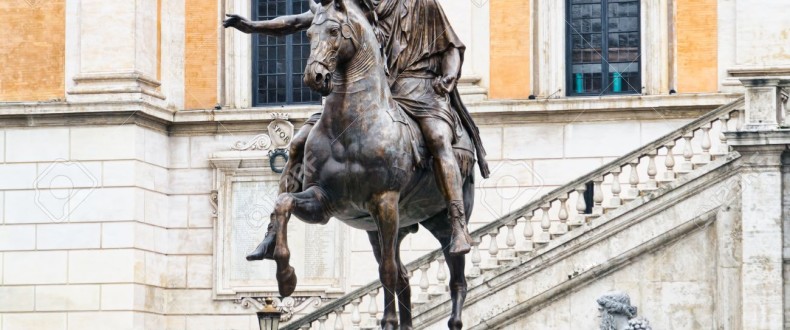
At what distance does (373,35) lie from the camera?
15.0 metres

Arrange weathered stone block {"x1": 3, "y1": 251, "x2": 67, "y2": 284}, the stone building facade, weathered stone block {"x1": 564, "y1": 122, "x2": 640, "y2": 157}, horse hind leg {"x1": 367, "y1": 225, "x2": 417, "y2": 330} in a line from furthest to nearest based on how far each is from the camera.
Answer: weathered stone block {"x1": 3, "y1": 251, "x2": 67, "y2": 284}
the stone building facade
weathered stone block {"x1": 564, "y1": 122, "x2": 640, "y2": 157}
horse hind leg {"x1": 367, "y1": 225, "x2": 417, "y2": 330}

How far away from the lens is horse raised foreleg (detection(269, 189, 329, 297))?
47.5ft

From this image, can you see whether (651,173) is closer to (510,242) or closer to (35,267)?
(510,242)

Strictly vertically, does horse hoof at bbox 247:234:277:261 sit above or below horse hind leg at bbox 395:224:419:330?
above

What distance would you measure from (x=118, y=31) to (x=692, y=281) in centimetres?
1036

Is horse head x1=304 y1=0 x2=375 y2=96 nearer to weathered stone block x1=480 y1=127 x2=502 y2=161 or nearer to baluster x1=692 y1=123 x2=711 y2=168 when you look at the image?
baluster x1=692 y1=123 x2=711 y2=168

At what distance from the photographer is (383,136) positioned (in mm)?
14875

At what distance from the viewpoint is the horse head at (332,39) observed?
47.5ft

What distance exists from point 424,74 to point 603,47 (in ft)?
50.7

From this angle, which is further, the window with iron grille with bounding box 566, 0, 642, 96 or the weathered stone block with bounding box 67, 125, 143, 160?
the weathered stone block with bounding box 67, 125, 143, 160

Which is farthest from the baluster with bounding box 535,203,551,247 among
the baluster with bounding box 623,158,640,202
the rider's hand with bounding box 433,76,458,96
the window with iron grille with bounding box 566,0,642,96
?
the rider's hand with bounding box 433,76,458,96


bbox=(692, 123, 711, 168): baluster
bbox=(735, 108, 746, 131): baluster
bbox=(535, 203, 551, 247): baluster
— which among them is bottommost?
bbox=(535, 203, 551, 247): baluster

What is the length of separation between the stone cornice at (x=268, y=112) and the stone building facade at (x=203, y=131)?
0.02 meters

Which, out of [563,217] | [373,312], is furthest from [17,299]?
[563,217]
